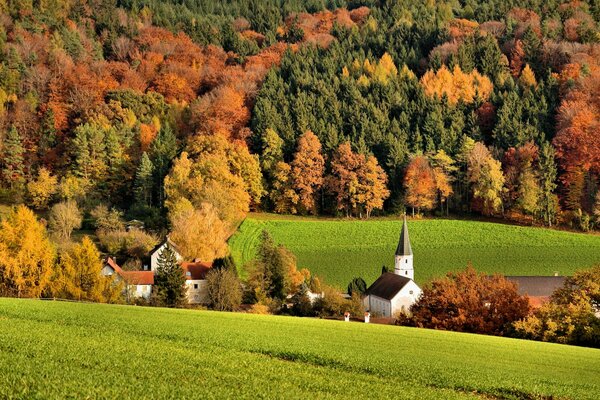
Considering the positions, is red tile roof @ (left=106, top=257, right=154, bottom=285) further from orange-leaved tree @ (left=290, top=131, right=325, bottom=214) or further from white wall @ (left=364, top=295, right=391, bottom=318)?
orange-leaved tree @ (left=290, top=131, right=325, bottom=214)

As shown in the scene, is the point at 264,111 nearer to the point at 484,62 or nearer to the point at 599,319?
the point at 484,62

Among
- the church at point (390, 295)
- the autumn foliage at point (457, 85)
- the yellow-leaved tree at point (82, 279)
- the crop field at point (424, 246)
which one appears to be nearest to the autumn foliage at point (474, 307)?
the church at point (390, 295)

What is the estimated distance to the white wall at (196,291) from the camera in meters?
51.7

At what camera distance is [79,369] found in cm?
1567

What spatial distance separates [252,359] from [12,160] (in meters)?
68.8

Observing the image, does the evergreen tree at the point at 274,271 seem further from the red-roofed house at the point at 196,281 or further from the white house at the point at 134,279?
the white house at the point at 134,279

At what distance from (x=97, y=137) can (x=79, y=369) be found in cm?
6833

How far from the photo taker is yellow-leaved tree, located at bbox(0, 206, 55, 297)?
43094mm

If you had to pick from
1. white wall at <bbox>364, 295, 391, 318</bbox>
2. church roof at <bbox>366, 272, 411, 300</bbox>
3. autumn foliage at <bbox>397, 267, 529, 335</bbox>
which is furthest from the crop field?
autumn foliage at <bbox>397, 267, 529, 335</bbox>

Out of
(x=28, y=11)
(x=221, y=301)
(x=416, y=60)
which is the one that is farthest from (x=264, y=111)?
(x=28, y=11)

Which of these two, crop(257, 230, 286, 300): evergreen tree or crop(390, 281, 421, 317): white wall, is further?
crop(390, 281, 421, 317): white wall

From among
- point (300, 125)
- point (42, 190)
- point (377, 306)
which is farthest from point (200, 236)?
point (300, 125)

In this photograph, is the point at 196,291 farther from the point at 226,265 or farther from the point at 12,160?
the point at 12,160

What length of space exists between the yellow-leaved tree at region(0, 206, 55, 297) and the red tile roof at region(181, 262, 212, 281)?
11.3 m
